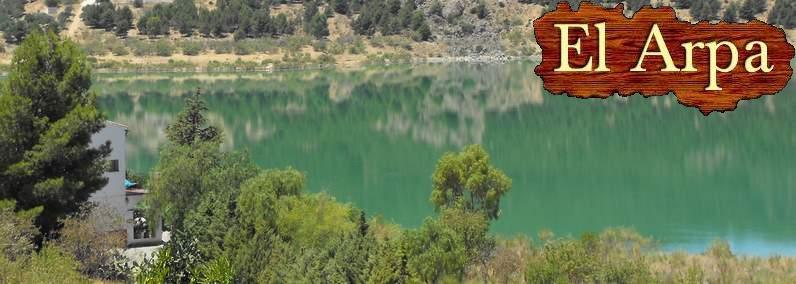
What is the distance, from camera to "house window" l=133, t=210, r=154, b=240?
22.5m

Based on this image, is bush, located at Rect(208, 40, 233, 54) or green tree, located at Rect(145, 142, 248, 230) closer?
green tree, located at Rect(145, 142, 248, 230)

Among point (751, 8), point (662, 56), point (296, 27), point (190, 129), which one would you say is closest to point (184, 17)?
point (296, 27)

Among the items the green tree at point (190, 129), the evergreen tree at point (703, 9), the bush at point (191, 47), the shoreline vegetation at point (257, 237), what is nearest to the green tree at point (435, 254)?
the shoreline vegetation at point (257, 237)

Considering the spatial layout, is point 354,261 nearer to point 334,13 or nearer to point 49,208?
point 49,208

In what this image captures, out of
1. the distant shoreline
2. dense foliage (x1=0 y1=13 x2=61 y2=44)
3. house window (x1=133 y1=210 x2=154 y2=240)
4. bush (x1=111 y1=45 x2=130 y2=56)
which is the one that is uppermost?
house window (x1=133 y1=210 x2=154 y2=240)

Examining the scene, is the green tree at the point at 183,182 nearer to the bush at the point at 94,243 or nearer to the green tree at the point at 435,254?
the bush at the point at 94,243

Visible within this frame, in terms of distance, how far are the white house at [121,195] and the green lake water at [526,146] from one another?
31.1 ft

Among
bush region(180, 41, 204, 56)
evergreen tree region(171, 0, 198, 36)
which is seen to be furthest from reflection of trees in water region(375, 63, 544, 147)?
evergreen tree region(171, 0, 198, 36)

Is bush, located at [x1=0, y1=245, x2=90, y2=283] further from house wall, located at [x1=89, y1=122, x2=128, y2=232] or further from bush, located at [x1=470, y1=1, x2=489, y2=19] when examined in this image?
bush, located at [x1=470, y1=1, x2=489, y2=19]

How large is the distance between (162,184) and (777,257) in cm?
1469

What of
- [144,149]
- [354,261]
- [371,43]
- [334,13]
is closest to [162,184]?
[354,261]

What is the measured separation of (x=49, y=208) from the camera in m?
17.3

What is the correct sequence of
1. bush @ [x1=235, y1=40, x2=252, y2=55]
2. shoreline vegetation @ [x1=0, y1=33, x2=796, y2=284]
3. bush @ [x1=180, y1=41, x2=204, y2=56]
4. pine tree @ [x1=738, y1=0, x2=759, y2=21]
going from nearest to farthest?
shoreline vegetation @ [x1=0, y1=33, x2=796, y2=284]
pine tree @ [x1=738, y1=0, x2=759, y2=21]
bush @ [x1=180, y1=41, x2=204, y2=56]
bush @ [x1=235, y1=40, x2=252, y2=55]

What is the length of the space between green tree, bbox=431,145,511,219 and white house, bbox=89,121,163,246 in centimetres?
670
